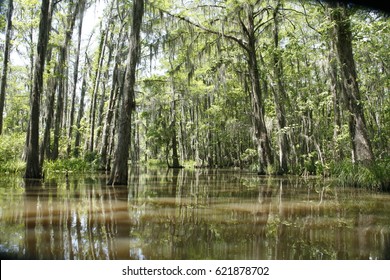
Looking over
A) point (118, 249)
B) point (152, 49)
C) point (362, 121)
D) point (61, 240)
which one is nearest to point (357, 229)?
point (118, 249)

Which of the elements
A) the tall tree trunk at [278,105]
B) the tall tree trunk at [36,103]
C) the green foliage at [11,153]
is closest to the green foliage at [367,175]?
the tall tree trunk at [278,105]

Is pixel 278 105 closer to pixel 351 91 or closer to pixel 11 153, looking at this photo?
pixel 351 91

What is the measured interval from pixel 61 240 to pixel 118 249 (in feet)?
2.23

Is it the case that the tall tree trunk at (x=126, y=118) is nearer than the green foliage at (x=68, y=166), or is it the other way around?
the tall tree trunk at (x=126, y=118)

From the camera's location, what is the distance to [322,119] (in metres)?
22.5

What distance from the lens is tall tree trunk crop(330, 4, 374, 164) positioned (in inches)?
414

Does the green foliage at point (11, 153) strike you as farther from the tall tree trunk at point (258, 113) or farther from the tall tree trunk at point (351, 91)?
the tall tree trunk at point (351, 91)

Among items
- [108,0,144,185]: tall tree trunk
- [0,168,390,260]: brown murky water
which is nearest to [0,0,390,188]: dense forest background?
[108,0,144,185]: tall tree trunk

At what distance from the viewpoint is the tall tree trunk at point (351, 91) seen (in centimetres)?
1051

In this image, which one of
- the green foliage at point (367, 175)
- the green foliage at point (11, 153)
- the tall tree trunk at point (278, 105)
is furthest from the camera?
the tall tree trunk at point (278, 105)

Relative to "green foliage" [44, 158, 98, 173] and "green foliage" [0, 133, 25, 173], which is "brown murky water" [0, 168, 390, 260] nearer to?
"green foliage" [0, 133, 25, 173]

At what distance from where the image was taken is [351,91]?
10984 mm

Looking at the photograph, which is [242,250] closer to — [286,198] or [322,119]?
[286,198]

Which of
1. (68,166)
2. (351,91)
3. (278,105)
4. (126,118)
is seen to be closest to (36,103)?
(126,118)
